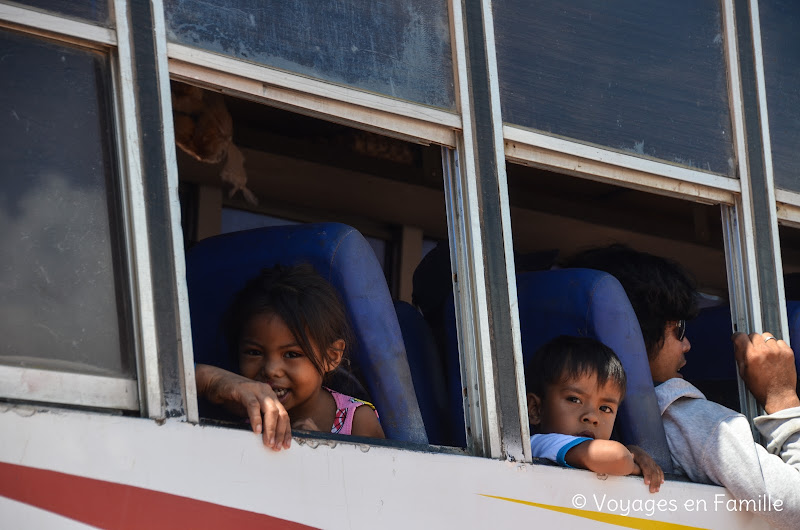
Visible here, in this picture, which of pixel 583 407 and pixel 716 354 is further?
pixel 716 354

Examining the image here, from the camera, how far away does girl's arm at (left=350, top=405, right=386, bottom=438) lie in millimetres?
2451

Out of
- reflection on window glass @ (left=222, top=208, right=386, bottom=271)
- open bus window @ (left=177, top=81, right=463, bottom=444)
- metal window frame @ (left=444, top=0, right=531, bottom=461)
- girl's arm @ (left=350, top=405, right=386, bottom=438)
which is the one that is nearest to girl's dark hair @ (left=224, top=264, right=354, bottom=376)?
girl's arm @ (left=350, top=405, right=386, bottom=438)

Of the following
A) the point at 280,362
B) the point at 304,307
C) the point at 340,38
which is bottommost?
the point at 280,362

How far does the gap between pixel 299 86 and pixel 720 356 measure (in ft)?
6.30

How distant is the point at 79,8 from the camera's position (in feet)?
6.43

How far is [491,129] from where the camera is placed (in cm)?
256

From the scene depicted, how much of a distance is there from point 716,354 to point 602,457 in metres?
1.24

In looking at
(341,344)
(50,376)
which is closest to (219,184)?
(341,344)

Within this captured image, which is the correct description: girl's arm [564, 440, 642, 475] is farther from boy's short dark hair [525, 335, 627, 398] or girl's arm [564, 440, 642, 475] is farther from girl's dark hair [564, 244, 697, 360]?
girl's dark hair [564, 244, 697, 360]

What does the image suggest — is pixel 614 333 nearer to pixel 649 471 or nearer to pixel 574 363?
pixel 574 363

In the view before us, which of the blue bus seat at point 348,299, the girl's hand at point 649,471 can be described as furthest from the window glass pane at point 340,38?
the girl's hand at point 649,471

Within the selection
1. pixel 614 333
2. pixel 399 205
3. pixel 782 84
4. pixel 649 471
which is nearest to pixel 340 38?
pixel 614 333

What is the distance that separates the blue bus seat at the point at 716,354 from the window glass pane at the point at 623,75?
64cm

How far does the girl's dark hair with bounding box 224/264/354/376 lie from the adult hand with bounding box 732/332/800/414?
1.17m
